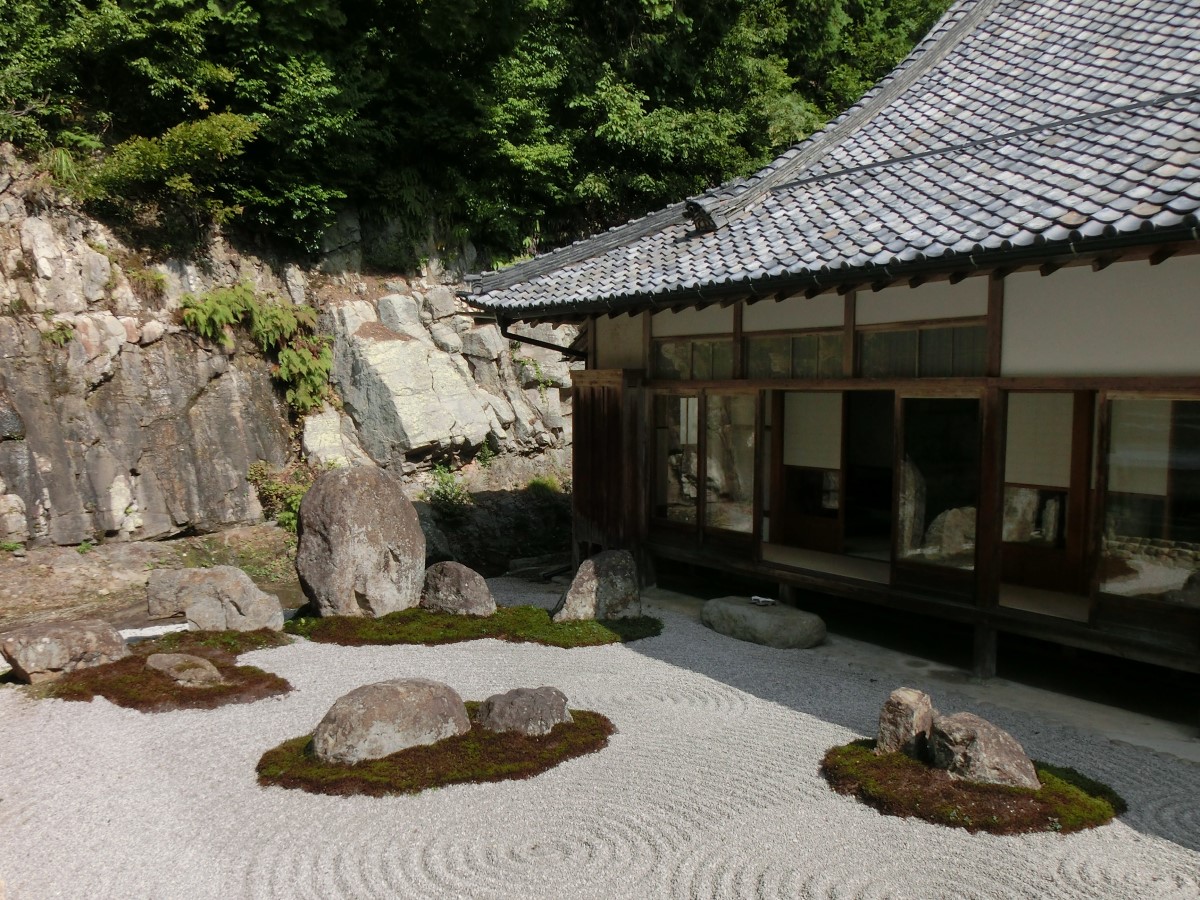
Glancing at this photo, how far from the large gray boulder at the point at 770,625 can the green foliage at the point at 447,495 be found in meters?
8.58

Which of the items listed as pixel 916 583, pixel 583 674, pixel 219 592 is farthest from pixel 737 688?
pixel 219 592

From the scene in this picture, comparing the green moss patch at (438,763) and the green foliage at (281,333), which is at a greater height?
the green foliage at (281,333)

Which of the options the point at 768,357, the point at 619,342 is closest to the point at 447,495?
the point at 619,342

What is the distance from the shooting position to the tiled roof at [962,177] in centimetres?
658

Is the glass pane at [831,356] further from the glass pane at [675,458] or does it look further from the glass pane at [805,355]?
the glass pane at [675,458]

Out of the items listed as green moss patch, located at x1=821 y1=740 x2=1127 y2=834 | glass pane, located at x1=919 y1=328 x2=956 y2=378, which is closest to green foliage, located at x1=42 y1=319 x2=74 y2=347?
glass pane, located at x1=919 y1=328 x2=956 y2=378

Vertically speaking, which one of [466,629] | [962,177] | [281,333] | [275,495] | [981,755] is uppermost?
[962,177]

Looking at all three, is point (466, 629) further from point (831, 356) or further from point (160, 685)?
point (831, 356)

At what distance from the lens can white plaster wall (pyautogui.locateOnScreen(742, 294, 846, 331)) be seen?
9.26 metres

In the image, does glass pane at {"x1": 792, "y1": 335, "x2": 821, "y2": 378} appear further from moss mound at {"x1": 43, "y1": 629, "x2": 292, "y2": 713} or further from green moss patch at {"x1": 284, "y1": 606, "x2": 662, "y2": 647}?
moss mound at {"x1": 43, "y1": 629, "x2": 292, "y2": 713}

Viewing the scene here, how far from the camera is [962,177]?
330 inches

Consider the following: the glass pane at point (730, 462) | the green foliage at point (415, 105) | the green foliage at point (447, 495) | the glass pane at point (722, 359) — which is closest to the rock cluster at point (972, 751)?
the glass pane at point (730, 462)

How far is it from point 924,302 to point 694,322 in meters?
3.34

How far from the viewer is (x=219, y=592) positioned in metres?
9.94
